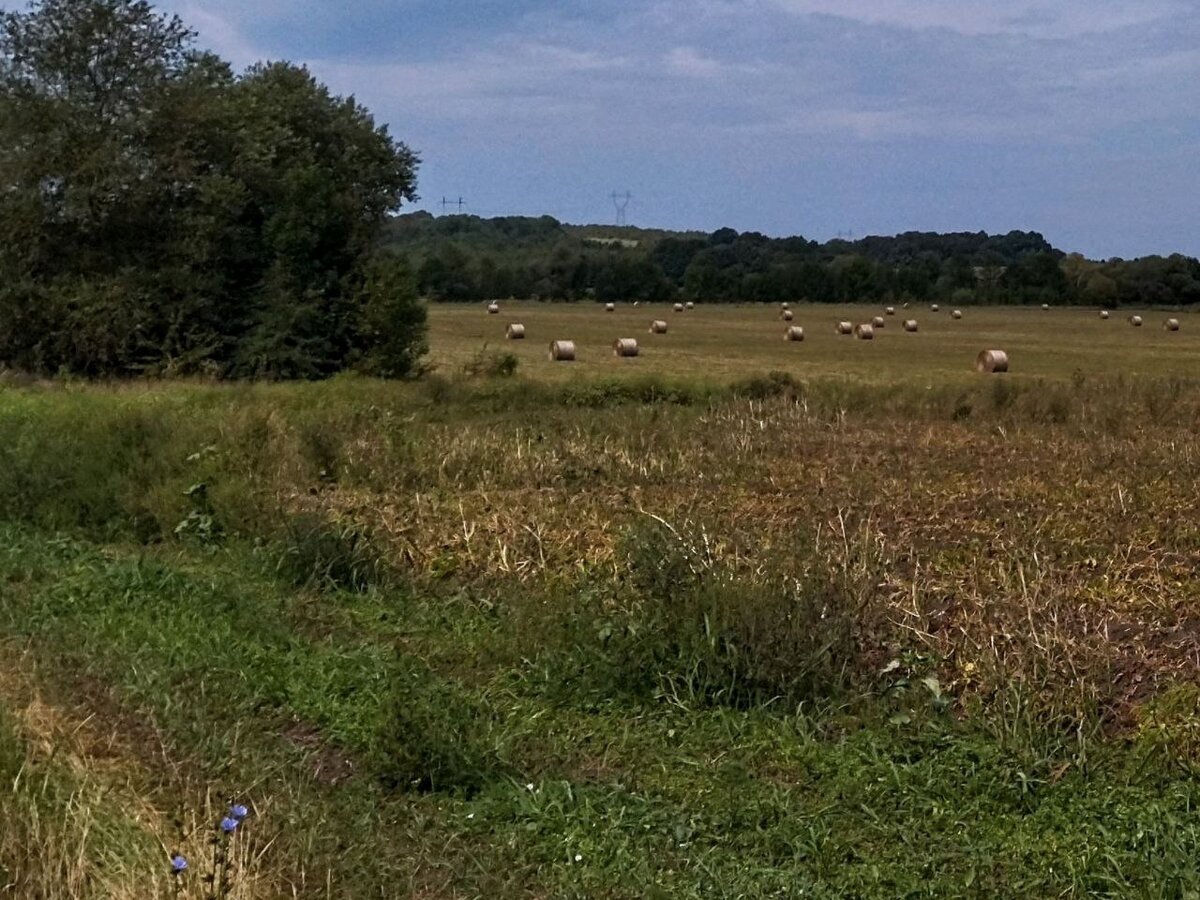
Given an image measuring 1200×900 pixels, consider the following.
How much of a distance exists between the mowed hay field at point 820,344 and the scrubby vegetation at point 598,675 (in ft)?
51.4

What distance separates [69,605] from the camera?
9.51m

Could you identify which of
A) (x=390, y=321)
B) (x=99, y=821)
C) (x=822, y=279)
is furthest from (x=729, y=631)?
(x=822, y=279)

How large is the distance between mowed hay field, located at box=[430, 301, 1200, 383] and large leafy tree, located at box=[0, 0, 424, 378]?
12.6ft

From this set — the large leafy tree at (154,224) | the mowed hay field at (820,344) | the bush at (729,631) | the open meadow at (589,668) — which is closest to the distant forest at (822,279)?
the mowed hay field at (820,344)

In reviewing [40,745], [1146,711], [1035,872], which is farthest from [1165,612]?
[40,745]

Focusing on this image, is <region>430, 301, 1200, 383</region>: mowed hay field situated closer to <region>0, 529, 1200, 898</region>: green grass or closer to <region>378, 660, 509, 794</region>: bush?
<region>0, 529, 1200, 898</region>: green grass

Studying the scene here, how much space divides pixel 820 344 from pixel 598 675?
3510cm

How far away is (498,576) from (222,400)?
39.2 ft

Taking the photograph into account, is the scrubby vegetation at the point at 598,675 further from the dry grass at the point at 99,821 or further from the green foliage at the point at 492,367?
the green foliage at the point at 492,367

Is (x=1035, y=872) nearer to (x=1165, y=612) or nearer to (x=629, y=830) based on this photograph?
(x=629, y=830)

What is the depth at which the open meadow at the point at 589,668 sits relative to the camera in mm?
5270

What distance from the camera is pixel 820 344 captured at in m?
41.6

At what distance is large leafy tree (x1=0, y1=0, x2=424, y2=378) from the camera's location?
2609cm

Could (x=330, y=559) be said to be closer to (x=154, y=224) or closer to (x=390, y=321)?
(x=390, y=321)
